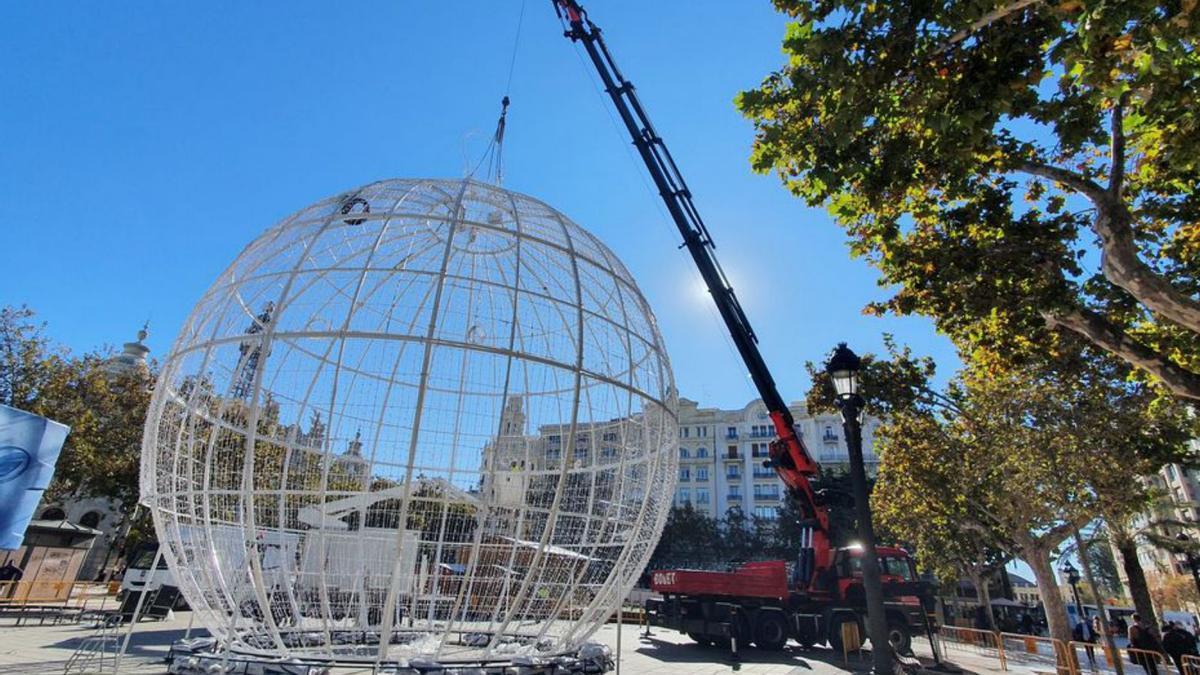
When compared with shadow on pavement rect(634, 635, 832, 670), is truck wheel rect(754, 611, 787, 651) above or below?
above

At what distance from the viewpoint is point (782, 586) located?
Answer: 595 inches

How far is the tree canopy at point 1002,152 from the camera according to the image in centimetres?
496

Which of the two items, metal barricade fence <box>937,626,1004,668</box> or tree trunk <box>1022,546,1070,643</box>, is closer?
tree trunk <box>1022,546,1070,643</box>

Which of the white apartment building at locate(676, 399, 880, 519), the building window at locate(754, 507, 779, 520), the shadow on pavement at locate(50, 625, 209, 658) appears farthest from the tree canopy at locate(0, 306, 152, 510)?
the building window at locate(754, 507, 779, 520)

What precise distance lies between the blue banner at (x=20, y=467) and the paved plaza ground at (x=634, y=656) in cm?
194

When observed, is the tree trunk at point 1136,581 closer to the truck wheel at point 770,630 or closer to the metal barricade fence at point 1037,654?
the metal barricade fence at point 1037,654

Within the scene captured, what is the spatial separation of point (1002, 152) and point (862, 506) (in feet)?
15.8

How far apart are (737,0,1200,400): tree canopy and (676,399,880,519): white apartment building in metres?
52.4

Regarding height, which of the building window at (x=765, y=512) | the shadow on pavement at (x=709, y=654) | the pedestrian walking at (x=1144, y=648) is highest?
the building window at (x=765, y=512)

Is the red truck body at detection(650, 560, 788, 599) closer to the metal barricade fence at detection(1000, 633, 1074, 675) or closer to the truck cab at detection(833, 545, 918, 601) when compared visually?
the truck cab at detection(833, 545, 918, 601)

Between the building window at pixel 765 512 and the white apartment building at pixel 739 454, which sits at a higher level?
the white apartment building at pixel 739 454

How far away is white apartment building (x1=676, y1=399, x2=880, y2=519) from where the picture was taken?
61.4 metres

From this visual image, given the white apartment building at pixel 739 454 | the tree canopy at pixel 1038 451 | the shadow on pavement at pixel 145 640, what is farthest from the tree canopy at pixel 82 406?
the white apartment building at pixel 739 454

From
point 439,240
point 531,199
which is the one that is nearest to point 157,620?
point 439,240
